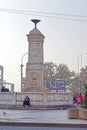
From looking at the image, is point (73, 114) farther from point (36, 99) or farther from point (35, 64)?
point (35, 64)

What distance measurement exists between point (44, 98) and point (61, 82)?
2870 centimetres

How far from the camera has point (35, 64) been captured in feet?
183

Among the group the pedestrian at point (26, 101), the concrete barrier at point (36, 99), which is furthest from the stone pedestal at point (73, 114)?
the concrete barrier at point (36, 99)

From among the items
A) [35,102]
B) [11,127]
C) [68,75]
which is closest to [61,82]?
[35,102]

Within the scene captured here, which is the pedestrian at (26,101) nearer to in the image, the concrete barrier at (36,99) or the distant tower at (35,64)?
the concrete barrier at (36,99)

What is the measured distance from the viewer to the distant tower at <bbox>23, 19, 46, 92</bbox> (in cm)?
5541

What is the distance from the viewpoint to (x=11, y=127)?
2331 centimetres

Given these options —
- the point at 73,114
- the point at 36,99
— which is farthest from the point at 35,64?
the point at 73,114

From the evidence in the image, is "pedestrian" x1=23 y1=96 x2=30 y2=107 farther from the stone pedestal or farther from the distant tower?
the stone pedestal

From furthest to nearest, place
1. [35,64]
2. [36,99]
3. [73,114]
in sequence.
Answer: [35,64], [36,99], [73,114]

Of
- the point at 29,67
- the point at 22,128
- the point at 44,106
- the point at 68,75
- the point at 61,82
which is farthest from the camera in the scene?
the point at 68,75

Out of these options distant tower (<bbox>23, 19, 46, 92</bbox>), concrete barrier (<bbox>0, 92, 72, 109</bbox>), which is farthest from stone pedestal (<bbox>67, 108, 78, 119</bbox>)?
distant tower (<bbox>23, 19, 46, 92</bbox>)

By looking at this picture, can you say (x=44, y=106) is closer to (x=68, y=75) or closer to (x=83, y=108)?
(x=83, y=108)

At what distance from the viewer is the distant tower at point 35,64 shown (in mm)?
55406
